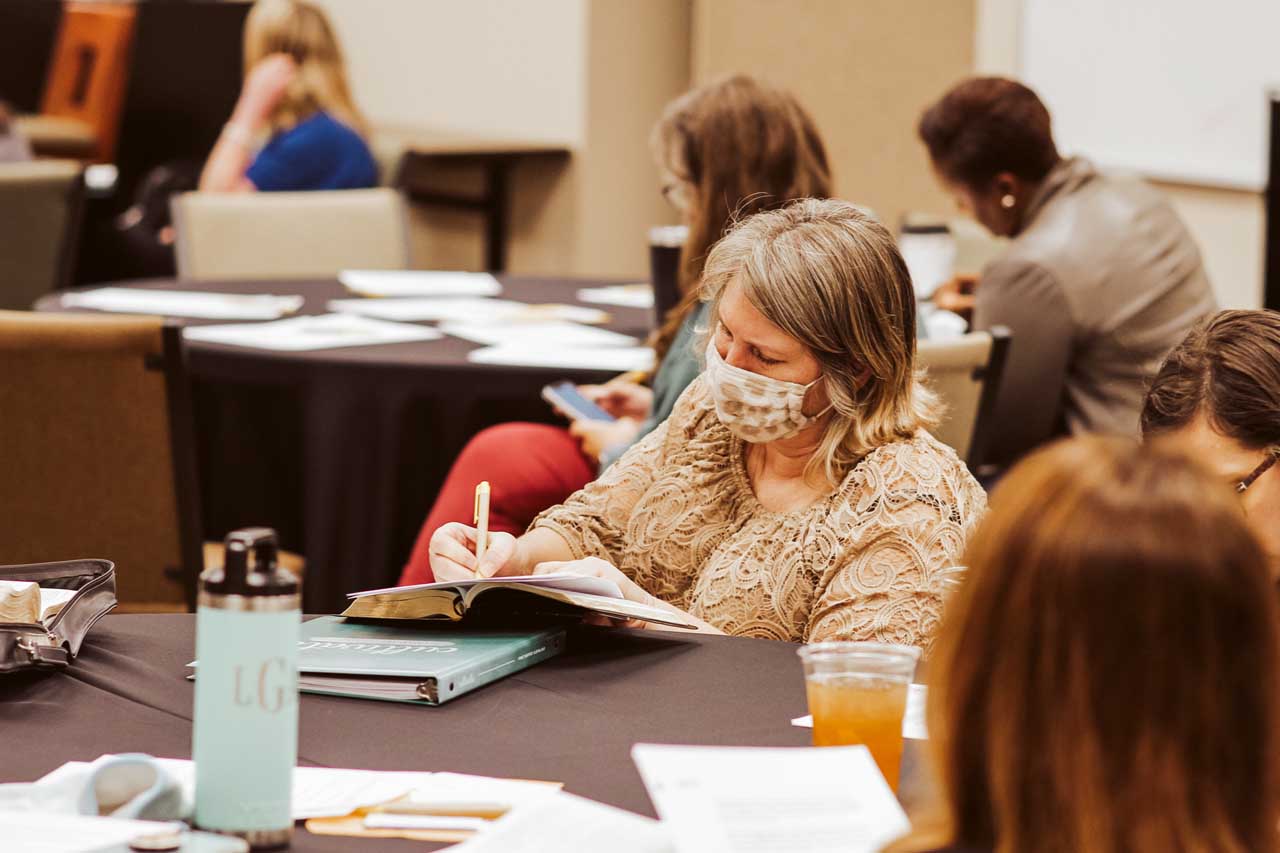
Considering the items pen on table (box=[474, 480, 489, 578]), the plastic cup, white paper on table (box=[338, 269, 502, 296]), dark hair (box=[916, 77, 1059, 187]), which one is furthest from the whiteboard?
the plastic cup

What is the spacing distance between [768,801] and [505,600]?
24.7 inches

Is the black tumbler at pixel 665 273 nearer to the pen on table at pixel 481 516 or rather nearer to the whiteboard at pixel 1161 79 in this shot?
the pen on table at pixel 481 516

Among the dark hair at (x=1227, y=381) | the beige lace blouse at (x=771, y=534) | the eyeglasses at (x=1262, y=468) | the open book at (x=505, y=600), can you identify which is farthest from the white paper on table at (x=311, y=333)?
the eyeglasses at (x=1262, y=468)

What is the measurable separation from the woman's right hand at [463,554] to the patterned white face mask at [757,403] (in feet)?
0.94

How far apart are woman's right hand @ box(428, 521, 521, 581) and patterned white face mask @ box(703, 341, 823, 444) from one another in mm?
288

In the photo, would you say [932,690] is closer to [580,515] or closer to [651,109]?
[580,515]

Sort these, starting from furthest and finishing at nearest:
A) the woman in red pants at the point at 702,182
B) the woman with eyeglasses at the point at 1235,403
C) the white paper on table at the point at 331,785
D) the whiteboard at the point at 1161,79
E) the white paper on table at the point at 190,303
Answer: the whiteboard at the point at 1161,79 < the white paper on table at the point at 190,303 < the woman in red pants at the point at 702,182 < the woman with eyeglasses at the point at 1235,403 < the white paper on table at the point at 331,785

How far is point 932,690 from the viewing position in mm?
876

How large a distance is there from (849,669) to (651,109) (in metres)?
5.45

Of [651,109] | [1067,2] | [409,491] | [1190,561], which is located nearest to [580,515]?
[409,491]

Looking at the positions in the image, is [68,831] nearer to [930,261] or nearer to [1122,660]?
[1122,660]

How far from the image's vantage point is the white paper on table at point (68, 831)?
3.50ft

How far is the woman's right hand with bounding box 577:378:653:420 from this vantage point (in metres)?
3.02

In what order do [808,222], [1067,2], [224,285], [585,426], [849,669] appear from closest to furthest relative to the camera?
[849,669] → [808,222] → [585,426] → [224,285] → [1067,2]
